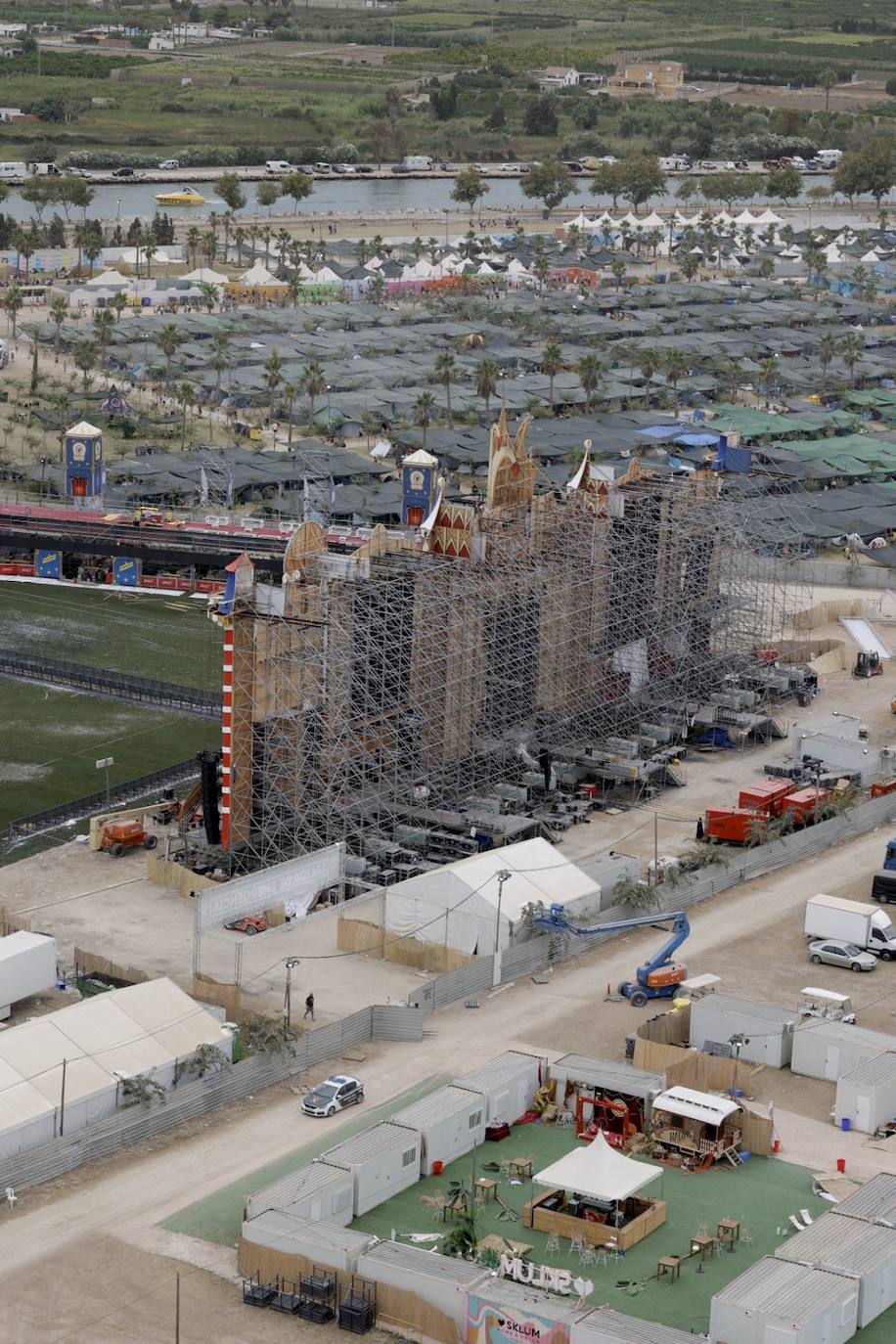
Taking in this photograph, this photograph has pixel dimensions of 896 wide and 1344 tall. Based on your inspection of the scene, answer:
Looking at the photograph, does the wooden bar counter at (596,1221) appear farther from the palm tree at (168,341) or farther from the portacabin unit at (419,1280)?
the palm tree at (168,341)

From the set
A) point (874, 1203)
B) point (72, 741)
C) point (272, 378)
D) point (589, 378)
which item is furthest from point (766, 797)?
point (589, 378)

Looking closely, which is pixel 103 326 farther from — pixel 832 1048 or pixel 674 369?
pixel 832 1048

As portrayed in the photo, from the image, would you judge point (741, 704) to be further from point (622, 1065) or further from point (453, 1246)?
point (453, 1246)

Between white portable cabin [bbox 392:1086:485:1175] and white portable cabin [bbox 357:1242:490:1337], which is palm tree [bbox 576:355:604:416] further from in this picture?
white portable cabin [bbox 357:1242:490:1337]

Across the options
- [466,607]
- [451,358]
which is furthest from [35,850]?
[451,358]

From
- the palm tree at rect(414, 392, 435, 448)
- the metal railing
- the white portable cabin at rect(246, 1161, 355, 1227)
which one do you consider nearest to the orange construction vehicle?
the metal railing

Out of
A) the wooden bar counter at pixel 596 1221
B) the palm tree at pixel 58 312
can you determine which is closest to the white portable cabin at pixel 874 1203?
the wooden bar counter at pixel 596 1221
